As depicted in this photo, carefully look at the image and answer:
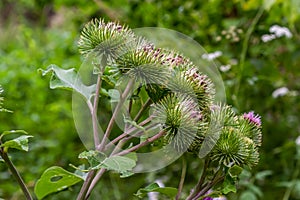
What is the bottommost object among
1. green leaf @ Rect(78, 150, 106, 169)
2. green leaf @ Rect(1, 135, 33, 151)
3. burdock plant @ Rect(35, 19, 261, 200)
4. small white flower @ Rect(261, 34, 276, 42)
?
green leaf @ Rect(1, 135, 33, 151)

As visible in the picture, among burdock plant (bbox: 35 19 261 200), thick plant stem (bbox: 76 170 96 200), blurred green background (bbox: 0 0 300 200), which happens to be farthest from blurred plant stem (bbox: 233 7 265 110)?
thick plant stem (bbox: 76 170 96 200)

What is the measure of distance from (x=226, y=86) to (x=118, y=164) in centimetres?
128

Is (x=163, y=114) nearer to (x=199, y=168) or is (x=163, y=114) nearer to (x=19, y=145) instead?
(x=19, y=145)

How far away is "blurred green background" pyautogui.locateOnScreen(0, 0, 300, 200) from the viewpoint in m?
2.06

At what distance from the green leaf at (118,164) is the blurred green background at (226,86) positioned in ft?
3.86

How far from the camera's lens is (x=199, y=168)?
83.6 inches

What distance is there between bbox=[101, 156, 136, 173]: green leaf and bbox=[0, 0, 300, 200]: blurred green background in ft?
3.86

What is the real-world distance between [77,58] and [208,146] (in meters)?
1.52

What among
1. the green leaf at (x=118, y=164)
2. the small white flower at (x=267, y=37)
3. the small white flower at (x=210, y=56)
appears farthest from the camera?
the small white flower at (x=267, y=37)

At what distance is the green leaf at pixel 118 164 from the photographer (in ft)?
2.52

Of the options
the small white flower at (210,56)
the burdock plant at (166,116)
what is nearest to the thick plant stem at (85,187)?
the burdock plant at (166,116)

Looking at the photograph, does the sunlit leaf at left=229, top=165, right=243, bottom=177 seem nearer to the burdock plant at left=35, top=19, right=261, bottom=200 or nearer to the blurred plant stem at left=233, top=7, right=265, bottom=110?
the burdock plant at left=35, top=19, right=261, bottom=200

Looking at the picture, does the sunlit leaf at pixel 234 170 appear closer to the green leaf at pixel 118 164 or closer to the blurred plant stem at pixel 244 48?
the green leaf at pixel 118 164

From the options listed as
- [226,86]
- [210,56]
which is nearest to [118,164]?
[210,56]
